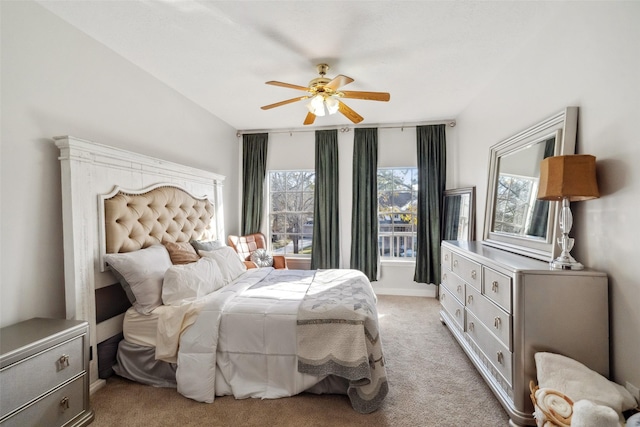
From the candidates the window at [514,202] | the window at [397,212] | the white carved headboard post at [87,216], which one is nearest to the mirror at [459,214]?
the window at [397,212]

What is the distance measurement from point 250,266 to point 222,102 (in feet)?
6.99

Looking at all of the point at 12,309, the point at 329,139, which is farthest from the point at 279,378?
the point at 329,139

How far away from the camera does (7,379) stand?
4.30ft

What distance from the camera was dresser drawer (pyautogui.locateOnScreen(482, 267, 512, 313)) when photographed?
5.54 feet

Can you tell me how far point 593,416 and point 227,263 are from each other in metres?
2.73

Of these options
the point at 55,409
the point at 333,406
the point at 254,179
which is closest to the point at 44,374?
the point at 55,409

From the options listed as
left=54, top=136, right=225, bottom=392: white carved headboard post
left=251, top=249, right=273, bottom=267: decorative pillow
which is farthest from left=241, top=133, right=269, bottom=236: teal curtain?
left=54, top=136, right=225, bottom=392: white carved headboard post

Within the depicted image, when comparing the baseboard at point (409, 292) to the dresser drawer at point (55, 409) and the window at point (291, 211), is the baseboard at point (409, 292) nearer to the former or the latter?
the window at point (291, 211)

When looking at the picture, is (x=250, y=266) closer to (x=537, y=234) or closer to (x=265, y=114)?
(x=265, y=114)

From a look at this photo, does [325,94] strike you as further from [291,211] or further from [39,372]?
[39,372]

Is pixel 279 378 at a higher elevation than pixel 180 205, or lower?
lower

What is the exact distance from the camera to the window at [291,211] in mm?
4629

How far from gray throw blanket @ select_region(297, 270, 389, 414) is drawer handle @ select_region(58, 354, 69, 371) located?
1.35m

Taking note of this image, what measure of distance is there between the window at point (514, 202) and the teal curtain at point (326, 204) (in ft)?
7.42
